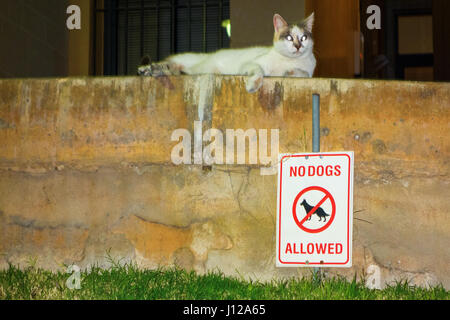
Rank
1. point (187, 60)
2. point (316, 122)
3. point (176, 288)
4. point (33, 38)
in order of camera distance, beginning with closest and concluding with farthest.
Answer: point (176, 288) → point (316, 122) → point (187, 60) → point (33, 38)

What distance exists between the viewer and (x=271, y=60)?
4730 millimetres

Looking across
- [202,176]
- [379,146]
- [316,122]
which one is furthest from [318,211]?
[202,176]

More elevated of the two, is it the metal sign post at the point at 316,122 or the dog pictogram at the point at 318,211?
the metal sign post at the point at 316,122

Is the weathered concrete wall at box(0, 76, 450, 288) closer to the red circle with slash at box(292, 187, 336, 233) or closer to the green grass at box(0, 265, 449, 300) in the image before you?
the green grass at box(0, 265, 449, 300)

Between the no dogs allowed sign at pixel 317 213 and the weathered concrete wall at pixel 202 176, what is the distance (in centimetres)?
47

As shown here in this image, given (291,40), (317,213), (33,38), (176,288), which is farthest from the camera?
(33,38)

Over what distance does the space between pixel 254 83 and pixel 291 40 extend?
74 centimetres

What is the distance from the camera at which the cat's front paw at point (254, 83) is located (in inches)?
166

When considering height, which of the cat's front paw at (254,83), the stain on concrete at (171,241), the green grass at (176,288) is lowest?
the green grass at (176,288)

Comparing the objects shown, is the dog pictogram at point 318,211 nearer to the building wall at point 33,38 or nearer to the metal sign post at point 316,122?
the metal sign post at point 316,122

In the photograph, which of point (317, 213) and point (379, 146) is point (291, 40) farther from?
point (317, 213)

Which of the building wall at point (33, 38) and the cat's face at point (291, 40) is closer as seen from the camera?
the cat's face at point (291, 40)

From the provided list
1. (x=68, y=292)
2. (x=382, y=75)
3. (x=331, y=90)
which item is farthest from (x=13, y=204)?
(x=382, y=75)

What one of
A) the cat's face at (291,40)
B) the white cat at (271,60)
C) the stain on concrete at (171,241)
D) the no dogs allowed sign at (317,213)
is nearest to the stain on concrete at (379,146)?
the no dogs allowed sign at (317,213)
